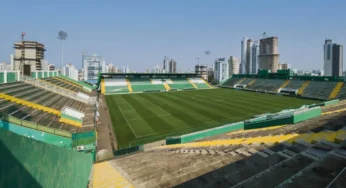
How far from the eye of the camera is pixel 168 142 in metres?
17.1

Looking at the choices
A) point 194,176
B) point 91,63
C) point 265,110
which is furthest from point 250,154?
point 91,63

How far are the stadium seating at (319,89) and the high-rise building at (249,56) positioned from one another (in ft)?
405

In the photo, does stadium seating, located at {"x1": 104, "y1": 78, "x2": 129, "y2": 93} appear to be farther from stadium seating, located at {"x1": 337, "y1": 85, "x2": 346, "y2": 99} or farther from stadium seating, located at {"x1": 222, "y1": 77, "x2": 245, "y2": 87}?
stadium seating, located at {"x1": 337, "y1": 85, "x2": 346, "y2": 99}

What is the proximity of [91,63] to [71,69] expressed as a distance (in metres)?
22.5

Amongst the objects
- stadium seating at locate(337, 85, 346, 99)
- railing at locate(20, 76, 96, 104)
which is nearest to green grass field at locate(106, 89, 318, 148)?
railing at locate(20, 76, 96, 104)

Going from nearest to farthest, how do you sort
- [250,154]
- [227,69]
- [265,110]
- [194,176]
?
[194,176], [250,154], [265,110], [227,69]

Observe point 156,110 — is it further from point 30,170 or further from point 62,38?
point 62,38

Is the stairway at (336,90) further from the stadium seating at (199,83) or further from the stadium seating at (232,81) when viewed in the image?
the stadium seating at (199,83)

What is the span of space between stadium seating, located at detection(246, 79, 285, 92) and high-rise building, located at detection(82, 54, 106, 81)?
375 feet

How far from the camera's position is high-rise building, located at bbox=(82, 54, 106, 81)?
14438cm

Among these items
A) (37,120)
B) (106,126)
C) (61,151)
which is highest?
(61,151)

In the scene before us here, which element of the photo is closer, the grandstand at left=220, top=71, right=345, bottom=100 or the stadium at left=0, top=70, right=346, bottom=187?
the stadium at left=0, top=70, right=346, bottom=187

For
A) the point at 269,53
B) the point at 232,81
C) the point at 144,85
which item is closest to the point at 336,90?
the point at 232,81

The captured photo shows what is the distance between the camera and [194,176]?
5391mm
